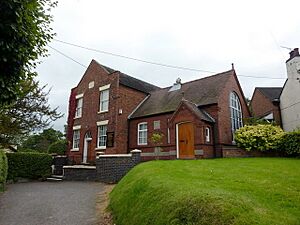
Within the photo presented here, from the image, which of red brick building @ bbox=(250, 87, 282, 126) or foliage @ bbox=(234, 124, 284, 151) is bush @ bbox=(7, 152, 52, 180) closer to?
foliage @ bbox=(234, 124, 284, 151)

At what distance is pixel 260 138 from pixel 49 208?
13.9 meters

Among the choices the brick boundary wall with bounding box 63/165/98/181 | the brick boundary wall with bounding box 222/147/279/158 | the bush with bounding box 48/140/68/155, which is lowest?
the brick boundary wall with bounding box 63/165/98/181

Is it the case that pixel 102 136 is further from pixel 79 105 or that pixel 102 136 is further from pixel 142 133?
pixel 79 105

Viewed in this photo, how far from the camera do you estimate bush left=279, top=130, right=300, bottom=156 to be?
1550cm

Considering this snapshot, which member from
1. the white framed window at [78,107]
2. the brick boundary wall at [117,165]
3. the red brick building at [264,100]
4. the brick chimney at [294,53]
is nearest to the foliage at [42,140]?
the white framed window at [78,107]

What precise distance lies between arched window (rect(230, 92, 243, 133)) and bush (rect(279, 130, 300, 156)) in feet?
13.6

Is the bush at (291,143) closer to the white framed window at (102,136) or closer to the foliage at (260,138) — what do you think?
the foliage at (260,138)

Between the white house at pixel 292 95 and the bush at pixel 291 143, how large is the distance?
25.1ft

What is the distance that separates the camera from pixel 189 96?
2134 centimetres

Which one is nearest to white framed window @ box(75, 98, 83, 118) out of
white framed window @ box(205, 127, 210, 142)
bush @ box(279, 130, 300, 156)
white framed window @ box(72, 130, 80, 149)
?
white framed window @ box(72, 130, 80, 149)

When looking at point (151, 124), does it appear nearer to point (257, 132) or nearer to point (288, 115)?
point (257, 132)

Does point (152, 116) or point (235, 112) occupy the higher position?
point (235, 112)

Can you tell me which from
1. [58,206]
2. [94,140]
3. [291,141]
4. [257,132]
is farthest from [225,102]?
[58,206]

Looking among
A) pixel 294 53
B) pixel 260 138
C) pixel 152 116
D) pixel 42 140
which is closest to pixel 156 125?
pixel 152 116
